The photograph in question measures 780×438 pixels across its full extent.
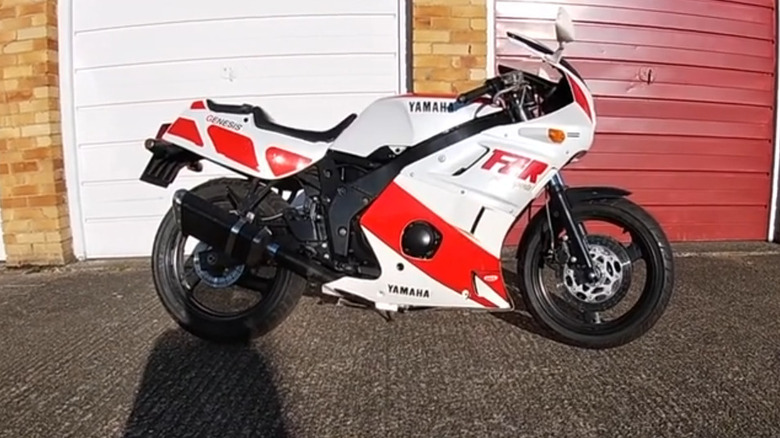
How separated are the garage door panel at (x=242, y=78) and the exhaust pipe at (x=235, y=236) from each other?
6.32 ft

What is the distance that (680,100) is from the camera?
176 inches

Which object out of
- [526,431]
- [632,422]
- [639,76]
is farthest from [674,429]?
[639,76]

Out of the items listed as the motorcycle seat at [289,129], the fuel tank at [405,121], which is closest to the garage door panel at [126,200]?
the motorcycle seat at [289,129]

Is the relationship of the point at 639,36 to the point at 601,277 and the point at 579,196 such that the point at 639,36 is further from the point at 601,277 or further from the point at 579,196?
the point at 601,277

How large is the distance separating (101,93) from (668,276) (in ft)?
13.9

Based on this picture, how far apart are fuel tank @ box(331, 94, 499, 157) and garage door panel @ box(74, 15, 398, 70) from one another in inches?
76.9

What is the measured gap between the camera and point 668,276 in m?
2.36

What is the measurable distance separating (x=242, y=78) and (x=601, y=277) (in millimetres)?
3091

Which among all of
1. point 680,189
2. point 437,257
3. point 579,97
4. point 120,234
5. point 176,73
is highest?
point 176,73

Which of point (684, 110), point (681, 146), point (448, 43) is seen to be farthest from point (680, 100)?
point (448, 43)

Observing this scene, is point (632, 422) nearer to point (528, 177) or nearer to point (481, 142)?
point (528, 177)

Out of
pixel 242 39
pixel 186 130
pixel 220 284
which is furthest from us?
pixel 242 39

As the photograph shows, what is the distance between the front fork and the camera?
2.41 metres

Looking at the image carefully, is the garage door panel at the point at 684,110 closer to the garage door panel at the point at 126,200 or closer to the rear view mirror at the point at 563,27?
the rear view mirror at the point at 563,27
